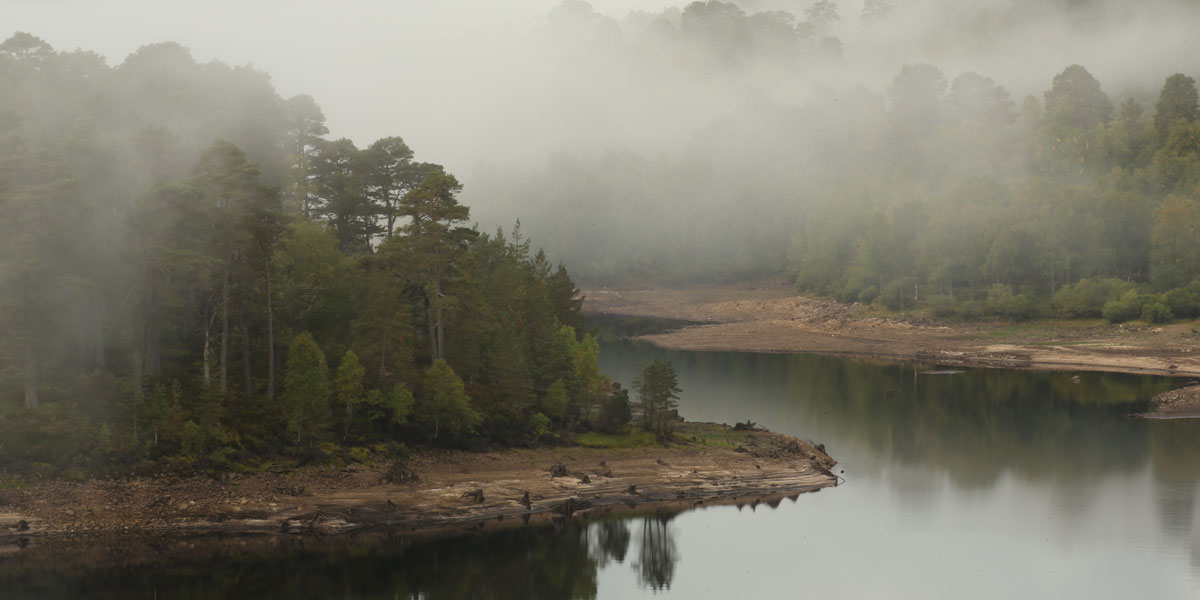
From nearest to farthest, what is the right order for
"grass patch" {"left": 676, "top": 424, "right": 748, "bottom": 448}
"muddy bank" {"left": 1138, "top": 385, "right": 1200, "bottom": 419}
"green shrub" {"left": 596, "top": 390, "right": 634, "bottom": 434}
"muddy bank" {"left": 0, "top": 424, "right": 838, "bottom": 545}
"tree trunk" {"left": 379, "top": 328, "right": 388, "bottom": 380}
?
1. "muddy bank" {"left": 0, "top": 424, "right": 838, "bottom": 545}
2. "tree trunk" {"left": 379, "top": 328, "right": 388, "bottom": 380}
3. "green shrub" {"left": 596, "top": 390, "right": 634, "bottom": 434}
4. "grass patch" {"left": 676, "top": 424, "right": 748, "bottom": 448}
5. "muddy bank" {"left": 1138, "top": 385, "right": 1200, "bottom": 419}

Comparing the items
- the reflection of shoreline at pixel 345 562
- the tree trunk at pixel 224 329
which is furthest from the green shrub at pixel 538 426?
the tree trunk at pixel 224 329

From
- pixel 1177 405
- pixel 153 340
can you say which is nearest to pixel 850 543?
pixel 153 340

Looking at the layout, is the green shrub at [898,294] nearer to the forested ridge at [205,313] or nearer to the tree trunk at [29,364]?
the forested ridge at [205,313]

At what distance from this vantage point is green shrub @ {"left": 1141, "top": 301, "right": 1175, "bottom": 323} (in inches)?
4872

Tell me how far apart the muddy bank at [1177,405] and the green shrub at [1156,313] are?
32890 millimetres

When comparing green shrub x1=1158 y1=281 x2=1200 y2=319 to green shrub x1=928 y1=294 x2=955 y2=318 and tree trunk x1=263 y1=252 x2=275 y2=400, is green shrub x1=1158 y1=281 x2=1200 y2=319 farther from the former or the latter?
tree trunk x1=263 y1=252 x2=275 y2=400

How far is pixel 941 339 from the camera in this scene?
454 ft

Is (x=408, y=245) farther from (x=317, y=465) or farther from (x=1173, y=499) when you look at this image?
(x=1173, y=499)

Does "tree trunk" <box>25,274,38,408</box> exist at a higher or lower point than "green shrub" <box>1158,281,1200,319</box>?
lower

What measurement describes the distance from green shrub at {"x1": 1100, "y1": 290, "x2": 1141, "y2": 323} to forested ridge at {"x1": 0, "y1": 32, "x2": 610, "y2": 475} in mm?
83139

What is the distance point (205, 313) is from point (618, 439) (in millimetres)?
27719

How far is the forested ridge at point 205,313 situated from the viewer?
51.1 metres

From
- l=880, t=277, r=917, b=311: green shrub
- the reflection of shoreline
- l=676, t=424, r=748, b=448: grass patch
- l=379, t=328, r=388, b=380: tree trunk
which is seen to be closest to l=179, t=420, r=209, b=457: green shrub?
the reflection of shoreline

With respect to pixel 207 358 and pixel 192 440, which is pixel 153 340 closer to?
pixel 207 358
